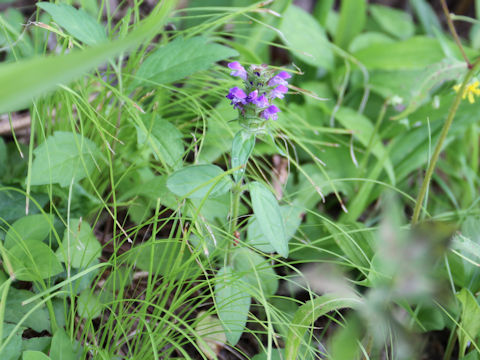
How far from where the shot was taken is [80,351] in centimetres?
82

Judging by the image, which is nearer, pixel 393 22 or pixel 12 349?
pixel 12 349

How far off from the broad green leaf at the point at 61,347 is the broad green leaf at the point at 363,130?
842 mm

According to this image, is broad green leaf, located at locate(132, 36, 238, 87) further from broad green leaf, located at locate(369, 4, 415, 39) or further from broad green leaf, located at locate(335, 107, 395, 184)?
broad green leaf, located at locate(369, 4, 415, 39)

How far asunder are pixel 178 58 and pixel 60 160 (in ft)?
1.03

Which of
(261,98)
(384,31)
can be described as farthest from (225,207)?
(384,31)

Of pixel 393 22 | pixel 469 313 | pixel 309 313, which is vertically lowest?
pixel 469 313

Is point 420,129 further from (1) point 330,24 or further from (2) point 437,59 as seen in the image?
(1) point 330,24

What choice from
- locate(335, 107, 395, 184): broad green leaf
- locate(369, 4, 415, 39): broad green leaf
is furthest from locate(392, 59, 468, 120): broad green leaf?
locate(369, 4, 415, 39): broad green leaf

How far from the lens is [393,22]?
1.81m

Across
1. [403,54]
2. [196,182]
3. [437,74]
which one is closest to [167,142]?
[196,182]

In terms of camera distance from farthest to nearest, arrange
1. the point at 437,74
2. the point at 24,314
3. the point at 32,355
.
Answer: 1. the point at 437,74
2. the point at 24,314
3. the point at 32,355

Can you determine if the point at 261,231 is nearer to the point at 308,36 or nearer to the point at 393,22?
the point at 308,36

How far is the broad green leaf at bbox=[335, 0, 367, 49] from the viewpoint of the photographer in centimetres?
155

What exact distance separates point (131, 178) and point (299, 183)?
43 centimetres
